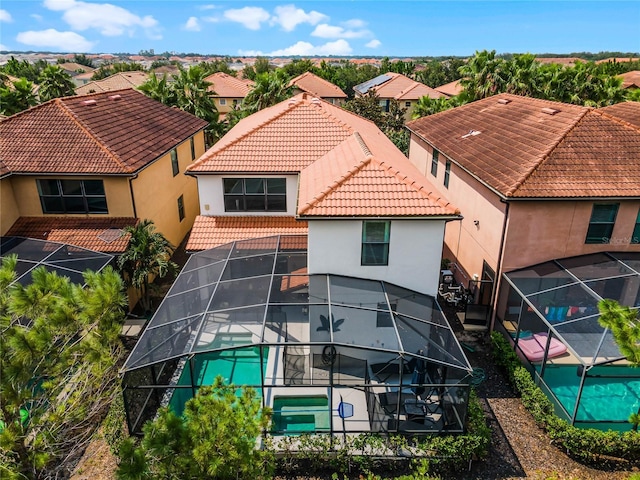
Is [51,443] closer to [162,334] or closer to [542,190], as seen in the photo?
[162,334]

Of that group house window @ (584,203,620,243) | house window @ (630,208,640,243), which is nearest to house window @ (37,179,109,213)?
house window @ (584,203,620,243)

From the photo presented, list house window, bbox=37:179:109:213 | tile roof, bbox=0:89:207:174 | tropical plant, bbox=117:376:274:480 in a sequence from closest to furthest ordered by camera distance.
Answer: tropical plant, bbox=117:376:274:480 → tile roof, bbox=0:89:207:174 → house window, bbox=37:179:109:213

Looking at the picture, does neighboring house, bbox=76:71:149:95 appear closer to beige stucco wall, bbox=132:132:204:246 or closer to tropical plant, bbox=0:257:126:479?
beige stucco wall, bbox=132:132:204:246

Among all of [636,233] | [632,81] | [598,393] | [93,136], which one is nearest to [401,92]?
[632,81]

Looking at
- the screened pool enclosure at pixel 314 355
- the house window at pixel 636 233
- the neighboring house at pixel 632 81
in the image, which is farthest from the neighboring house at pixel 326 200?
the neighboring house at pixel 632 81

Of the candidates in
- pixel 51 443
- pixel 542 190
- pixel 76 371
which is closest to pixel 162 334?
pixel 76 371

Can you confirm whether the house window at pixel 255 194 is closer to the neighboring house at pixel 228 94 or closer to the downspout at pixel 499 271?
the downspout at pixel 499 271
